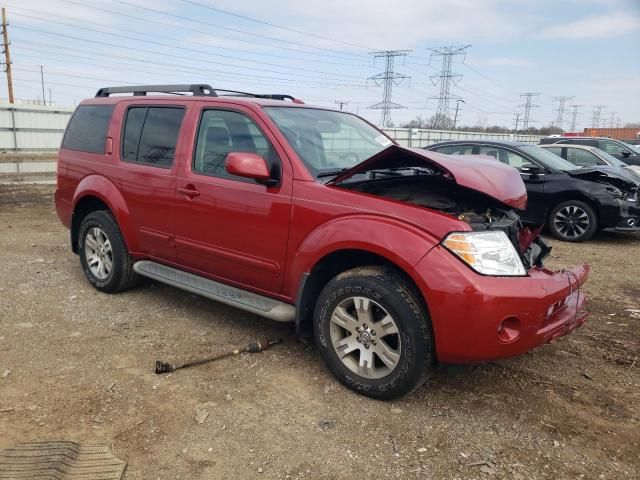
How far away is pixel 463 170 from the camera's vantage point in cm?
329

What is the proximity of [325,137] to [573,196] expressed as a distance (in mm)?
5575

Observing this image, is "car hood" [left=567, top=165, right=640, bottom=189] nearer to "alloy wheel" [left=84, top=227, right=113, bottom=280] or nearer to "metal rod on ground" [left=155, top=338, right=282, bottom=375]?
"metal rod on ground" [left=155, top=338, right=282, bottom=375]

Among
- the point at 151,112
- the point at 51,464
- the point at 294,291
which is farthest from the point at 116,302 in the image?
the point at 51,464

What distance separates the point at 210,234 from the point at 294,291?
89 cm

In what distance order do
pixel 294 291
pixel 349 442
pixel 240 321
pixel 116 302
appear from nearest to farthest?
1. pixel 349 442
2. pixel 294 291
3. pixel 240 321
4. pixel 116 302

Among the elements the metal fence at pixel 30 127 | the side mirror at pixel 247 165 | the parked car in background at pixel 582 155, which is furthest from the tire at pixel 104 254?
the metal fence at pixel 30 127

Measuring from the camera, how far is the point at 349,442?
2820 mm

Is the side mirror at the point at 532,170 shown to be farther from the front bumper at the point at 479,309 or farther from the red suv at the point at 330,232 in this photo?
the front bumper at the point at 479,309

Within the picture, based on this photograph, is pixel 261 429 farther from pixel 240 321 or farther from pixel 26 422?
pixel 240 321

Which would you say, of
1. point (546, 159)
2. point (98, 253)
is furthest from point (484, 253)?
point (546, 159)

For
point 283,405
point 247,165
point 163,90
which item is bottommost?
point 283,405

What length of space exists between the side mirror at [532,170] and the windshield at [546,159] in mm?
133

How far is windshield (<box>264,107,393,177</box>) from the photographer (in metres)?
3.80

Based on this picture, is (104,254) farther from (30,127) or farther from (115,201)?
(30,127)
